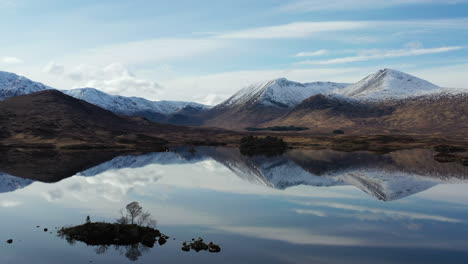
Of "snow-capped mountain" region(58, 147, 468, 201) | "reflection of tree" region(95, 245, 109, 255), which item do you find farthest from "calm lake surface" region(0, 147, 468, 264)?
"snow-capped mountain" region(58, 147, 468, 201)

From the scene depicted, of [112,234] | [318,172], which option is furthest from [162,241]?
[318,172]

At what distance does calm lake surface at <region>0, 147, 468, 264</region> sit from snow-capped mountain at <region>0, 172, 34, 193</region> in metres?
0.21

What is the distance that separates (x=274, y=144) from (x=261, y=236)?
501ft

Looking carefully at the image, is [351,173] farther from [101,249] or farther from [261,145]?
[261,145]

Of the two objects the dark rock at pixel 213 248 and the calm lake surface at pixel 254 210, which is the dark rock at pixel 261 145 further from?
the dark rock at pixel 213 248

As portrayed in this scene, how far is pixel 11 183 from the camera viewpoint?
285 feet

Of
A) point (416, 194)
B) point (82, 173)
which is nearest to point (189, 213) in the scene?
point (416, 194)

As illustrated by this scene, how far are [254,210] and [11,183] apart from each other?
54687 mm

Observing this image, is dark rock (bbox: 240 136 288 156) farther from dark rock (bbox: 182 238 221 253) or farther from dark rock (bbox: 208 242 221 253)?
dark rock (bbox: 208 242 221 253)

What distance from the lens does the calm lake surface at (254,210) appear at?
1581 inches

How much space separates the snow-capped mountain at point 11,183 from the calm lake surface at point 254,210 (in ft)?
0.69

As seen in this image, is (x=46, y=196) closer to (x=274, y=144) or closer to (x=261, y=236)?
(x=261, y=236)

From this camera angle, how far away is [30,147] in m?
179

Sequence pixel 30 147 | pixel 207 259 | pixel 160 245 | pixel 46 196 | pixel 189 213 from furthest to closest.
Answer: pixel 30 147, pixel 46 196, pixel 189 213, pixel 160 245, pixel 207 259
